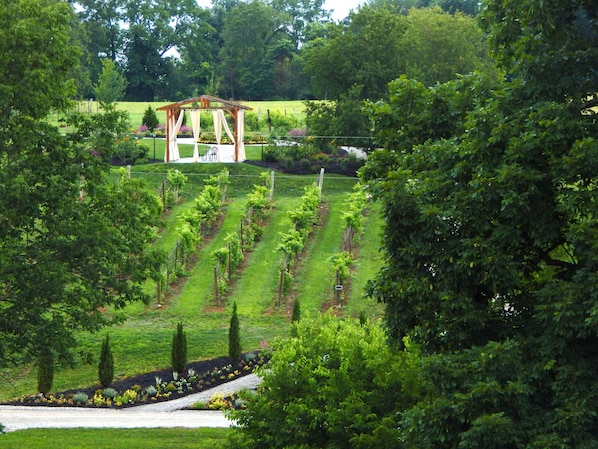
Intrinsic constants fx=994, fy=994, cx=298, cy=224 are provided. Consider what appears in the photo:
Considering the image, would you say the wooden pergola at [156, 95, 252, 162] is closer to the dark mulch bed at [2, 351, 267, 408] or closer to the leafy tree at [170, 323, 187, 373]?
the dark mulch bed at [2, 351, 267, 408]

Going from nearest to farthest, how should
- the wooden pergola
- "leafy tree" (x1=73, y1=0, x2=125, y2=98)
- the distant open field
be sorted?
the wooden pergola < the distant open field < "leafy tree" (x1=73, y1=0, x2=125, y2=98)

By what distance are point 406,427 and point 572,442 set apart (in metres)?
1.96

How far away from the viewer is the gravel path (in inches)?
781

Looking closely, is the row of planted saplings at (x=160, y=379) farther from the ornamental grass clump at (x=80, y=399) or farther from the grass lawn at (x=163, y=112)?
the grass lawn at (x=163, y=112)

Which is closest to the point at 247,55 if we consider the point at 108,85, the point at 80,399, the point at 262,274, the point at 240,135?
the point at 108,85

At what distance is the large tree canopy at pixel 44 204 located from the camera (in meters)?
15.5

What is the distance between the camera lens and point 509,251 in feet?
37.4

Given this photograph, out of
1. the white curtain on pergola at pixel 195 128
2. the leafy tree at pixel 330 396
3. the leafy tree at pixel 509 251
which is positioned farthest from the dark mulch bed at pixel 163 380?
the white curtain on pergola at pixel 195 128

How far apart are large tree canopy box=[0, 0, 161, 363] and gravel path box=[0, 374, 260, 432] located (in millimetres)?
3563

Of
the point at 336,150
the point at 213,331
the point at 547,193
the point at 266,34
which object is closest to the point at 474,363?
the point at 547,193

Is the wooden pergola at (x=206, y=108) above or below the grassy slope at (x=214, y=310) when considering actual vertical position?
above

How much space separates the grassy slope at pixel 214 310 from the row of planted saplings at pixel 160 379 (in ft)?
1.40

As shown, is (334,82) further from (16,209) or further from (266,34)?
→ (266,34)

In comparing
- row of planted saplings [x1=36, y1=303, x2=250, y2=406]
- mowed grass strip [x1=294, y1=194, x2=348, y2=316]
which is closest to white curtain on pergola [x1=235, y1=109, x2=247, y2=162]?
mowed grass strip [x1=294, y1=194, x2=348, y2=316]
